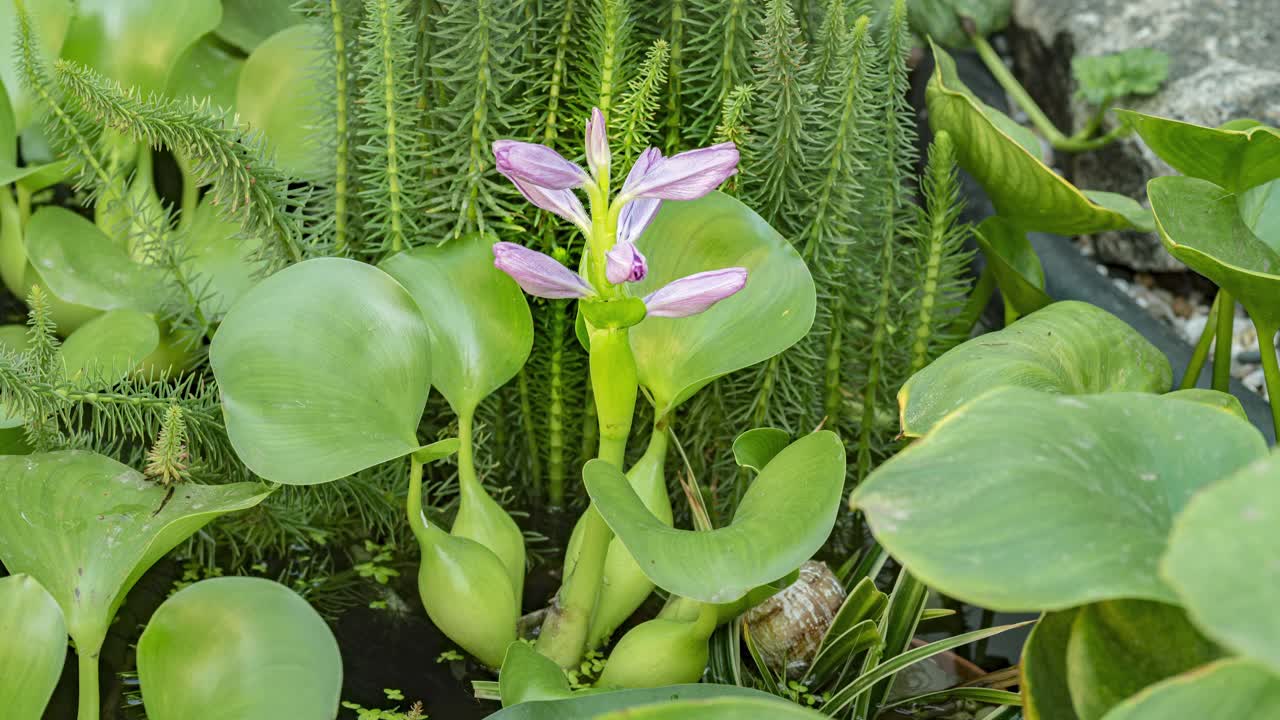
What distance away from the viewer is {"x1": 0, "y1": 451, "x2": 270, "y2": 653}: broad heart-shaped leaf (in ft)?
2.49

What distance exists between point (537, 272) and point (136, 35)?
88 cm

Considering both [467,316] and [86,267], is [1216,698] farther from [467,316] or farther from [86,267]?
[86,267]

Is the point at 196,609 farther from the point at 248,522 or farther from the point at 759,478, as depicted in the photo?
the point at 759,478

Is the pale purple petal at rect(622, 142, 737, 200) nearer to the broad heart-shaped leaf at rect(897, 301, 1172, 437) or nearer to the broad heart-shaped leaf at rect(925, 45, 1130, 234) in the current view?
the broad heart-shaped leaf at rect(897, 301, 1172, 437)

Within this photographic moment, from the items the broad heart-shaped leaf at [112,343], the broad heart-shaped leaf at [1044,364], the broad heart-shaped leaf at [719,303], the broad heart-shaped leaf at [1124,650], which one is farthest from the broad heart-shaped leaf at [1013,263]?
the broad heart-shaped leaf at [112,343]

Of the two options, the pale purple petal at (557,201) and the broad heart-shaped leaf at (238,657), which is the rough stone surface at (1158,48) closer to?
the pale purple petal at (557,201)

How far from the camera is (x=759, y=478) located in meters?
0.78

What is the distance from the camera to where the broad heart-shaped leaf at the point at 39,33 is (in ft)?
4.10

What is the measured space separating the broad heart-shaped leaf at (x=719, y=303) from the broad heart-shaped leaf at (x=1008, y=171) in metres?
0.25

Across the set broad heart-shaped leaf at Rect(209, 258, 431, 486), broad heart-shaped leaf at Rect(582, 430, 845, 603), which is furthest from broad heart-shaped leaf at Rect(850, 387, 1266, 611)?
broad heart-shaped leaf at Rect(209, 258, 431, 486)

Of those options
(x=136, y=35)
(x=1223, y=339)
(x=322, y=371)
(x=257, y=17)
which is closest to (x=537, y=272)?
(x=322, y=371)

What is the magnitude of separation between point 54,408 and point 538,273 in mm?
450

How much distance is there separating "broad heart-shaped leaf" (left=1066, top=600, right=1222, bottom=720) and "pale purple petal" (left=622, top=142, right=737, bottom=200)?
341 millimetres

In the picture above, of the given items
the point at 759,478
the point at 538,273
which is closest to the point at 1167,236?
the point at 759,478
